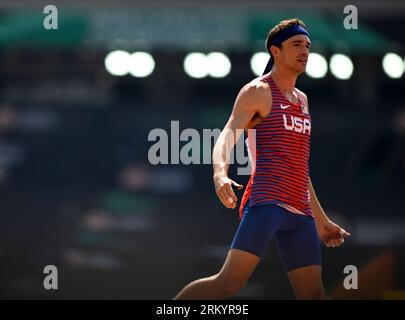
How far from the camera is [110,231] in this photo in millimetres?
17453

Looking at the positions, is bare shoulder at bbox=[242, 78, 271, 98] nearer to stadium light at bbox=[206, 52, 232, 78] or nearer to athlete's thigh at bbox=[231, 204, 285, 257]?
athlete's thigh at bbox=[231, 204, 285, 257]

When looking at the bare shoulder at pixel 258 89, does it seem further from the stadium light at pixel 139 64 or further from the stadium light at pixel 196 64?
the stadium light at pixel 139 64

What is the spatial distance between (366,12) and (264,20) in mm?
2588

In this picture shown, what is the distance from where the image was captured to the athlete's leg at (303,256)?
7.00 m

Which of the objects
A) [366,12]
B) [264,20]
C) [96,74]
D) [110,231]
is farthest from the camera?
[96,74]

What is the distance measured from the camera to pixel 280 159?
697 centimetres

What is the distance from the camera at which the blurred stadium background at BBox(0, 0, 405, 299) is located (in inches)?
645

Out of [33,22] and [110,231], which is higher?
[33,22]

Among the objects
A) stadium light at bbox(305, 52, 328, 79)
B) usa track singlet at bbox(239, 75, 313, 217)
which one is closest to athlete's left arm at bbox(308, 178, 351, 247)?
usa track singlet at bbox(239, 75, 313, 217)

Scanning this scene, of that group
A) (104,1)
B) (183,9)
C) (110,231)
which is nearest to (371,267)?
(110,231)

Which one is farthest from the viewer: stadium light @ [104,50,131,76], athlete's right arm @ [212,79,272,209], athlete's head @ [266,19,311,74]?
stadium light @ [104,50,131,76]

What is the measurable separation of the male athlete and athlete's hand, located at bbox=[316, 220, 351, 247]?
19cm

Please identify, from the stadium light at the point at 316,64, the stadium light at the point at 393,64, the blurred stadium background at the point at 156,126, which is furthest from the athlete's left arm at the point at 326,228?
the stadium light at the point at 393,64
